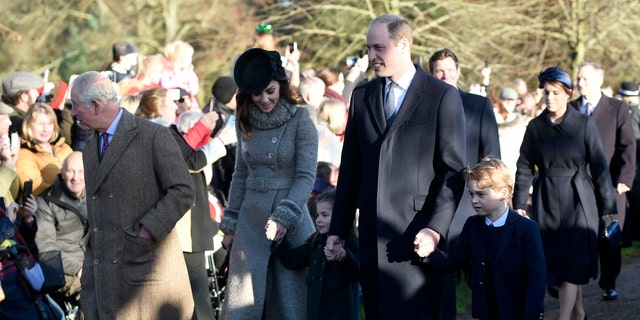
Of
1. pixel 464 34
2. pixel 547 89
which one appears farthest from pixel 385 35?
pixel 464 34

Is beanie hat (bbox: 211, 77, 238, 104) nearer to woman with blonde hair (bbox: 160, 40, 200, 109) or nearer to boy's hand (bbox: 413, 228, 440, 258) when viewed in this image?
woman with blonde hair (bbox: 160, 40, 200, 109)

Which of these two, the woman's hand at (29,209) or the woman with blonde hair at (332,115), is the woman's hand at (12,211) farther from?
the woman with blonde hair at (332,115)

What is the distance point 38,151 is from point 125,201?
335 centimetres

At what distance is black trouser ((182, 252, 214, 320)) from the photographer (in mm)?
8000

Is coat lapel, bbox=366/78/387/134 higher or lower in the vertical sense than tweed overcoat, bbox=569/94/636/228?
higher

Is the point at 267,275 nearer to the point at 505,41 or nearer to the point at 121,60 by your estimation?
the point at 121,60

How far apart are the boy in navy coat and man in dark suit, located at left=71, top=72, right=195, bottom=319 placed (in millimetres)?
1623

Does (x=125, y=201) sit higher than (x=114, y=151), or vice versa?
(x=114, y=151)

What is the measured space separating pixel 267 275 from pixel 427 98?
6.02 feet

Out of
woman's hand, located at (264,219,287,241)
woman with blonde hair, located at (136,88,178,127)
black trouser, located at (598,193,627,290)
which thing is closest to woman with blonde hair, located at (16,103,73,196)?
woman with blonde hair, located at (136,88,178,127)

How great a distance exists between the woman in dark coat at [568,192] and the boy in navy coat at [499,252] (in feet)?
8.79

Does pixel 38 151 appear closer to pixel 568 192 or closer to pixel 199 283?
pixel 199 283

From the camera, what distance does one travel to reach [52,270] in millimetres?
7891

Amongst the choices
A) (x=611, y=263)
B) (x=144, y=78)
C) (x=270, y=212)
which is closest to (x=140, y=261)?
(x=270, y=212)
